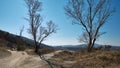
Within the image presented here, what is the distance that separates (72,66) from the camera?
14.9 m

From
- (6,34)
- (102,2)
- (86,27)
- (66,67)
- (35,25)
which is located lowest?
(6,34)

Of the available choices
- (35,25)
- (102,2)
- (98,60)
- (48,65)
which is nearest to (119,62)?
(98,60)

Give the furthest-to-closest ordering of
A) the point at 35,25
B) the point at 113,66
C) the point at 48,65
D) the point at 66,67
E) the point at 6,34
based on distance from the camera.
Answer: the point at 6,34 → the point at 35,25 → the point at 48,65 → the point at 66,67 → the point at 113,66

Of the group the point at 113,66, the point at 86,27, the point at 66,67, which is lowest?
the point at 86,27

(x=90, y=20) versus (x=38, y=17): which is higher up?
(x=90, y=20)

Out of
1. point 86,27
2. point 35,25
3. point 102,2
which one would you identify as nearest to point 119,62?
point 86,27

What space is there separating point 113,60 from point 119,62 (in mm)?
630

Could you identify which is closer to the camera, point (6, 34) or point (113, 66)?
point (113, 66)

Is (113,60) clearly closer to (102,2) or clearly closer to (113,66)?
(113,66)

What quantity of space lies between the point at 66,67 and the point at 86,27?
11703 millimetres

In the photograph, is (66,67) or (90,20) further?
(90,20)

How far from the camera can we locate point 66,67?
48.4 ft

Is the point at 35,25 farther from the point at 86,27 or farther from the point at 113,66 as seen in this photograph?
the point at 113,66

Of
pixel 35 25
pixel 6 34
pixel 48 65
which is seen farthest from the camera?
pixel 6 34
